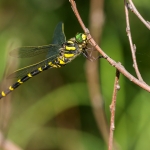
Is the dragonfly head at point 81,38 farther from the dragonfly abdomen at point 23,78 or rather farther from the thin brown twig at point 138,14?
the thin brown twig at point 138,14

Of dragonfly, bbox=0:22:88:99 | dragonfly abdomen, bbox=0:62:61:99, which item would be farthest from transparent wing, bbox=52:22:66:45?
dragonfly abdomen, bbox=0:62:61:99

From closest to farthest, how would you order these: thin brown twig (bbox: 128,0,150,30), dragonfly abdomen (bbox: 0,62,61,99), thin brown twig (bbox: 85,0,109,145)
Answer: thin brown twig (bbox: 128,0,150,30) → thin brown twig (bbox: 85,0,109,145) → dragonfly abdomen (bbox: 0,62,61,99)

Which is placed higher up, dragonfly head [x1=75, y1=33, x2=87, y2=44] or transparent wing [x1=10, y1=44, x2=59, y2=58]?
transparent wing [x1=10, y1=44, x2=59, y2=58]

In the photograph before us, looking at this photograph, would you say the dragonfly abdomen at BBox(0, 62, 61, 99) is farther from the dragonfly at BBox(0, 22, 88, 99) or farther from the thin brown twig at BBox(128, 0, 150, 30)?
the thin brown twig at BBox(128, 0, 150, 30)

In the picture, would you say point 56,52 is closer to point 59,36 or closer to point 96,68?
point 59,36

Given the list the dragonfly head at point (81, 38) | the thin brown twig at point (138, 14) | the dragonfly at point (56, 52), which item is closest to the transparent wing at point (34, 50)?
the dragonfly at point (56, 52)
